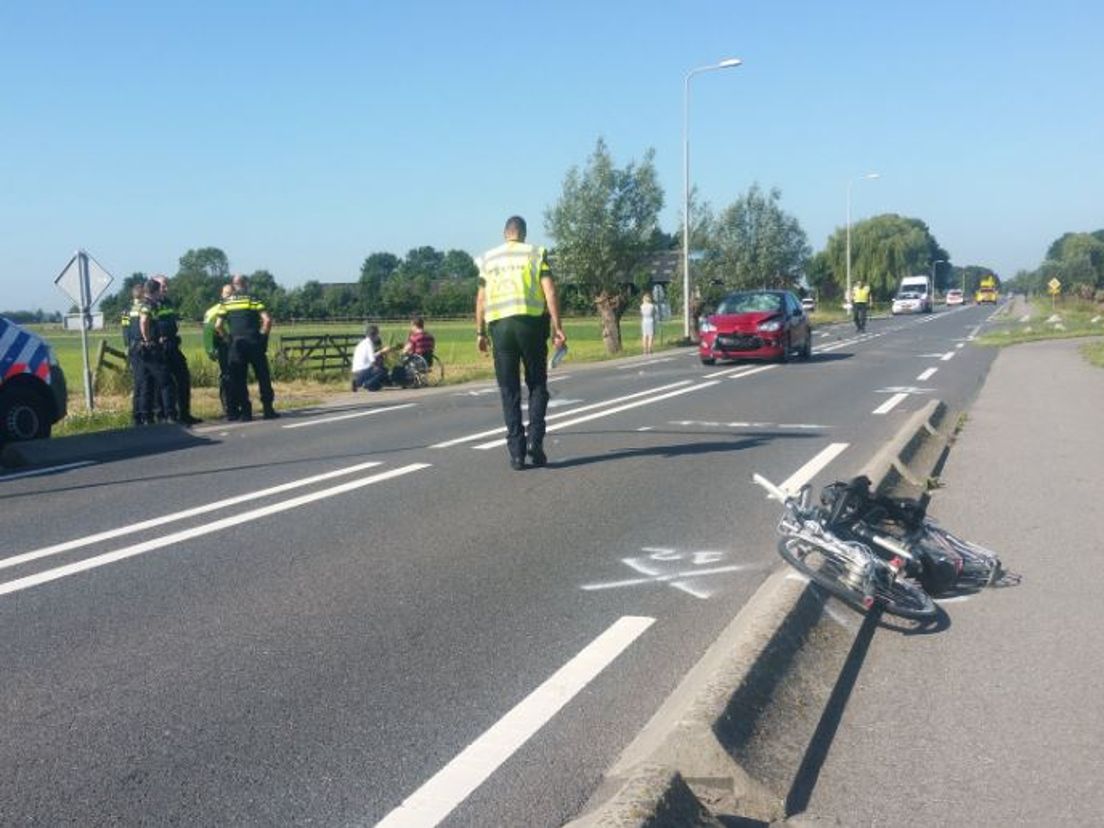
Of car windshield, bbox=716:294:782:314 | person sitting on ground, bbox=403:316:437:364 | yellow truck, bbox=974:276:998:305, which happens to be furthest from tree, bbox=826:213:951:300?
person sitting on ground, bbox=403:316:437:364

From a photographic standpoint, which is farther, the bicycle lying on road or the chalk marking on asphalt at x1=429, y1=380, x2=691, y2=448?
the chalk marking on asphalt at x1=429, y1=380, x2=691, y2=448

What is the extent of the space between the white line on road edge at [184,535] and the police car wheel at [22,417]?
214 inches

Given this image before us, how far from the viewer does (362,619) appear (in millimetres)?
5238

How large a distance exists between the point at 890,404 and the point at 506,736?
12406 mm

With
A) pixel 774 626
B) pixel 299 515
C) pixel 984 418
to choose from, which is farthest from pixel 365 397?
pixel 774 626

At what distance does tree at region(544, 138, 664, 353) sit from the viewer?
40.3m

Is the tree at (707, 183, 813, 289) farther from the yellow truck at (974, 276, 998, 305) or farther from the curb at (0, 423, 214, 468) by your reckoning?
the yellow truck at (974, 276, 998, 305)

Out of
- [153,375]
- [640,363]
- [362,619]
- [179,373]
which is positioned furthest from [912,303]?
[362,619]

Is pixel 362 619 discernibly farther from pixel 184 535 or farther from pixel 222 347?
pixel 222 347

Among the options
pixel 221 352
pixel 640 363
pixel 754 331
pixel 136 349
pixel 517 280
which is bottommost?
pixel 640 363

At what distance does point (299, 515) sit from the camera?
7.79 metres

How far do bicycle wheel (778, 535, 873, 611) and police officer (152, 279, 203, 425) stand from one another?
34.8ft

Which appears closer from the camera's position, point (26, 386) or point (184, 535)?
point (184, 535)

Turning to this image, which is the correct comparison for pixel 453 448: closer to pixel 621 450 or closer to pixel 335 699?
pixel 621 450
